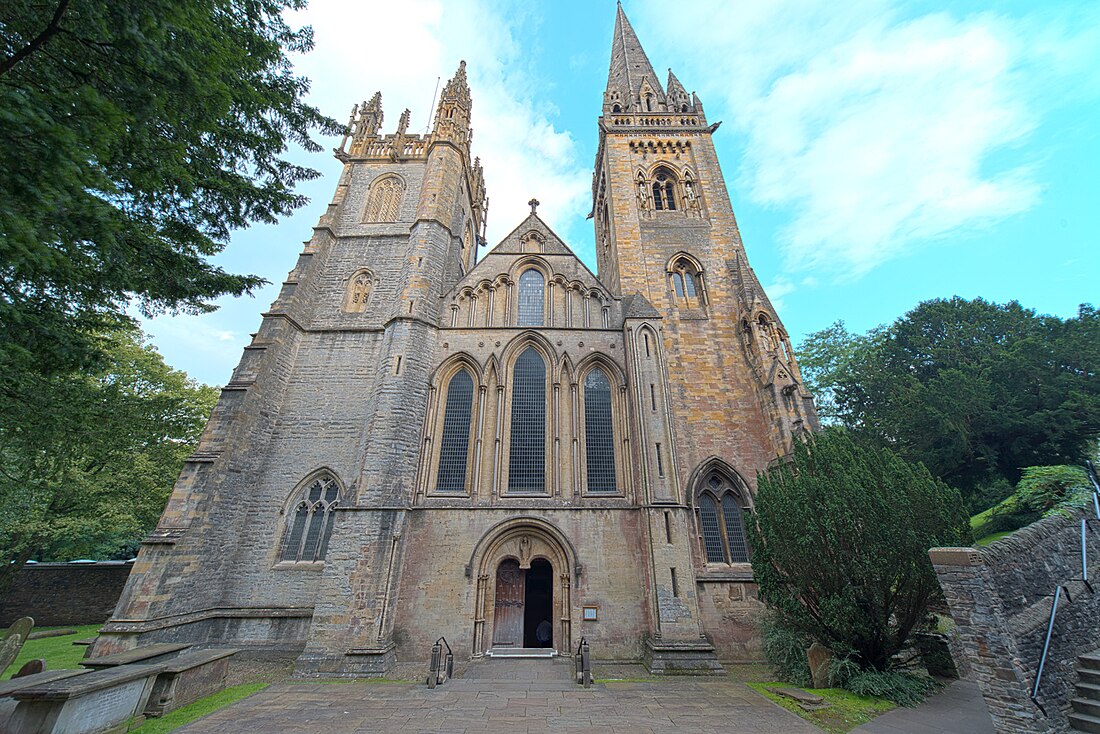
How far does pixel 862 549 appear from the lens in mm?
8148

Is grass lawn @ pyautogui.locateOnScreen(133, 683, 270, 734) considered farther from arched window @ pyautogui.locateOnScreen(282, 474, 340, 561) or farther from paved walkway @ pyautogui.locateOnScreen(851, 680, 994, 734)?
paved walkway @ pyautogui.locateOnScreen(851, 680, 994, 734)

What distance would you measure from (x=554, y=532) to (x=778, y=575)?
5.80 meters

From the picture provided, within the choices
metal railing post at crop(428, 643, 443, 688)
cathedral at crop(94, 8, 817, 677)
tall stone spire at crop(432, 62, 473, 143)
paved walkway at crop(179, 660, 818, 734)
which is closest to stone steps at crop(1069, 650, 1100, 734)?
paved walkway at crop(179, 660, 818, 734)

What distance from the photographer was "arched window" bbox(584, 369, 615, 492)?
13383mm

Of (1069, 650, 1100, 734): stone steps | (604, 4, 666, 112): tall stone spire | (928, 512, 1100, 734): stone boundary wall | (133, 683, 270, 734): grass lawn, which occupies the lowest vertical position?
(133, 683, 270, 734): grass lawn

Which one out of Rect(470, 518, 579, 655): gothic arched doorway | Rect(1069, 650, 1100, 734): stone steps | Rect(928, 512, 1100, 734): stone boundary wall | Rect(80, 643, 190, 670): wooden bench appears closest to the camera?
Rect(928, 512, 1100, 734): stone boundary wall

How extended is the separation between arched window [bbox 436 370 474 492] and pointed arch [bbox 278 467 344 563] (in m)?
→ 3.32

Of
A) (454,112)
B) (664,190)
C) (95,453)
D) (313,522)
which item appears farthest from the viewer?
(454,112)

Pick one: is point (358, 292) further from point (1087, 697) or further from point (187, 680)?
point (1087, 697)

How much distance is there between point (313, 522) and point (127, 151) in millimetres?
10481

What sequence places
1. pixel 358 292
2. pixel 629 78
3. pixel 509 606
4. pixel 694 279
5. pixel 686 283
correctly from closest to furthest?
pixel 509 606
pixel 358 292
pixel 686 283
pixel 694 279
pixel 629 78

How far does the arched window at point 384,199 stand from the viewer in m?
19.2

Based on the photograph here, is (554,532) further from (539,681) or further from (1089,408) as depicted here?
(1089,408)

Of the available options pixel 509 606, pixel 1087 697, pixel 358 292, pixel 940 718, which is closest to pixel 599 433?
pixel 509 606
